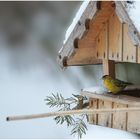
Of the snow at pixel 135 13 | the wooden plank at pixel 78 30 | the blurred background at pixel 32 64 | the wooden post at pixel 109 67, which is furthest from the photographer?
the blurred background at pixel 32 64

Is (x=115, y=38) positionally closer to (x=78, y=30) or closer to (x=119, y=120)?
(x=78, y=30)

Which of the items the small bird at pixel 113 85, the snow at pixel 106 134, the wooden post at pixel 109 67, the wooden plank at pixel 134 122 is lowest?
the snow at pixel 106 134

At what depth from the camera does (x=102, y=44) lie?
1.85 metres

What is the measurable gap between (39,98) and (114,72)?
4.73 ft

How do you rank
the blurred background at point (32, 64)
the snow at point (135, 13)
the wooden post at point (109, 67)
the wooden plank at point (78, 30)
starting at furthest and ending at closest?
the blurred background at point (32, 64) < the wooden post at point (109, 67) < the wooden plank at point (78, 30) < the snow at point (135, 13)

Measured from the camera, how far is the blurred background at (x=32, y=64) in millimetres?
3273

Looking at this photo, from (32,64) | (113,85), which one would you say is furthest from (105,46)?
(32,64)

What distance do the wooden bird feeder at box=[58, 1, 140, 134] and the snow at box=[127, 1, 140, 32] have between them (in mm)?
15

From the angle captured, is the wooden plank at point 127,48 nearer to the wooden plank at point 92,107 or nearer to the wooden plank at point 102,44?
the wooden plank at point 102,44

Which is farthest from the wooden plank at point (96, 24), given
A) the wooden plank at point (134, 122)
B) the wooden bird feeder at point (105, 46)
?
the wooden plank at point (134, 122)

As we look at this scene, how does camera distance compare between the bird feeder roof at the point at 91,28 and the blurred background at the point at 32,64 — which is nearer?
the bird feeder roof at the point at 91,28

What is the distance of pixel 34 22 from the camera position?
3.72 metres

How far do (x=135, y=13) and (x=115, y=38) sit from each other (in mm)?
211

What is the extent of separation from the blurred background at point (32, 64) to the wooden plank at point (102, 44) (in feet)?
3.98
